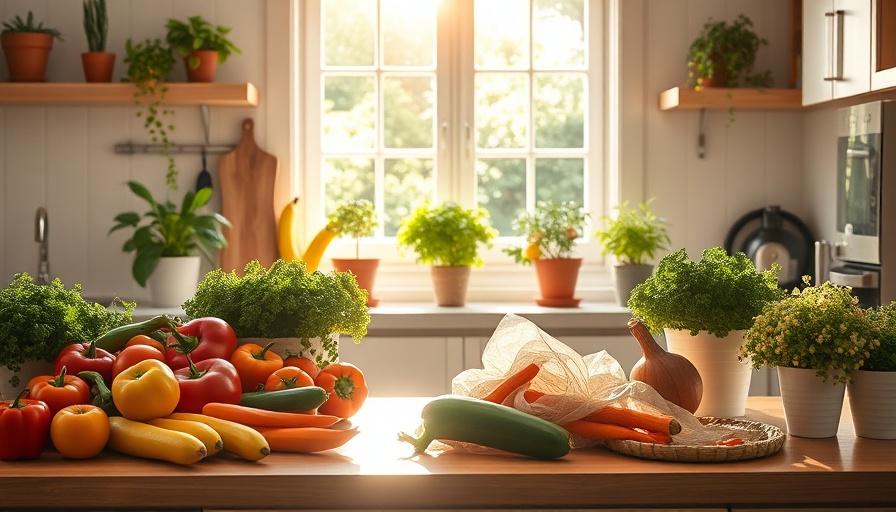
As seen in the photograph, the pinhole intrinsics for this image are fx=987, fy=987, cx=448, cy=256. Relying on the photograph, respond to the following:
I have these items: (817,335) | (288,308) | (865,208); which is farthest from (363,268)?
(817,335)

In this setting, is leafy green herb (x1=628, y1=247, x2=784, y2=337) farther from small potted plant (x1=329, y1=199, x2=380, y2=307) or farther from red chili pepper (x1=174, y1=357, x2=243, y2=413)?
small potted plant (x1=329, y1=199, x2=380, y2=307)

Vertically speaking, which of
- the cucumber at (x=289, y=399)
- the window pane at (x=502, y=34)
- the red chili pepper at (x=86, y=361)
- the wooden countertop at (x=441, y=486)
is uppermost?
the window pane at (x=502, y=34)

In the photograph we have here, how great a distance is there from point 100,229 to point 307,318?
2.43 m

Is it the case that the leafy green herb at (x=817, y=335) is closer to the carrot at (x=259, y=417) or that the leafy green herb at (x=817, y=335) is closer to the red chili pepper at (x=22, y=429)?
the carrot at (x=259, y=417)

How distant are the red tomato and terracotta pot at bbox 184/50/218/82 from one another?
2334 mm

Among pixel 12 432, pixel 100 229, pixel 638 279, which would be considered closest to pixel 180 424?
pixel 12 432

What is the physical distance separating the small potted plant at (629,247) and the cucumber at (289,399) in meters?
2.15

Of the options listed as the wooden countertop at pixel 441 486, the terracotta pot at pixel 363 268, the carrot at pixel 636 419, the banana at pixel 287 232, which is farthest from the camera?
the banana at pixel 287 232

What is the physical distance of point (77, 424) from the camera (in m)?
1.38

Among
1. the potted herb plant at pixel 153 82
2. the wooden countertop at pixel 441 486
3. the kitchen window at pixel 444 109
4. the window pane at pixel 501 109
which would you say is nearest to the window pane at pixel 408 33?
the kitchen window at pixel 444 109

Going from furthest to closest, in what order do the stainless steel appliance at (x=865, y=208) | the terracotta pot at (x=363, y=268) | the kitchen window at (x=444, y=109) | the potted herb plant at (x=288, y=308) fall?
the kitchen window at (x=444, y=109)
the terracotta pot at (x=363, y=268)
the stainless steel appliance at (x=865, y=208)
the potted herb plant at (x=288, y=308)

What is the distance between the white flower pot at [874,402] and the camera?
149 centimetres

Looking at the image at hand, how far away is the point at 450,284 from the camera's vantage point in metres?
3.59

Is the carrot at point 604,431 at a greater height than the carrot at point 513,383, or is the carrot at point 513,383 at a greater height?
the carrot at point 513,383
